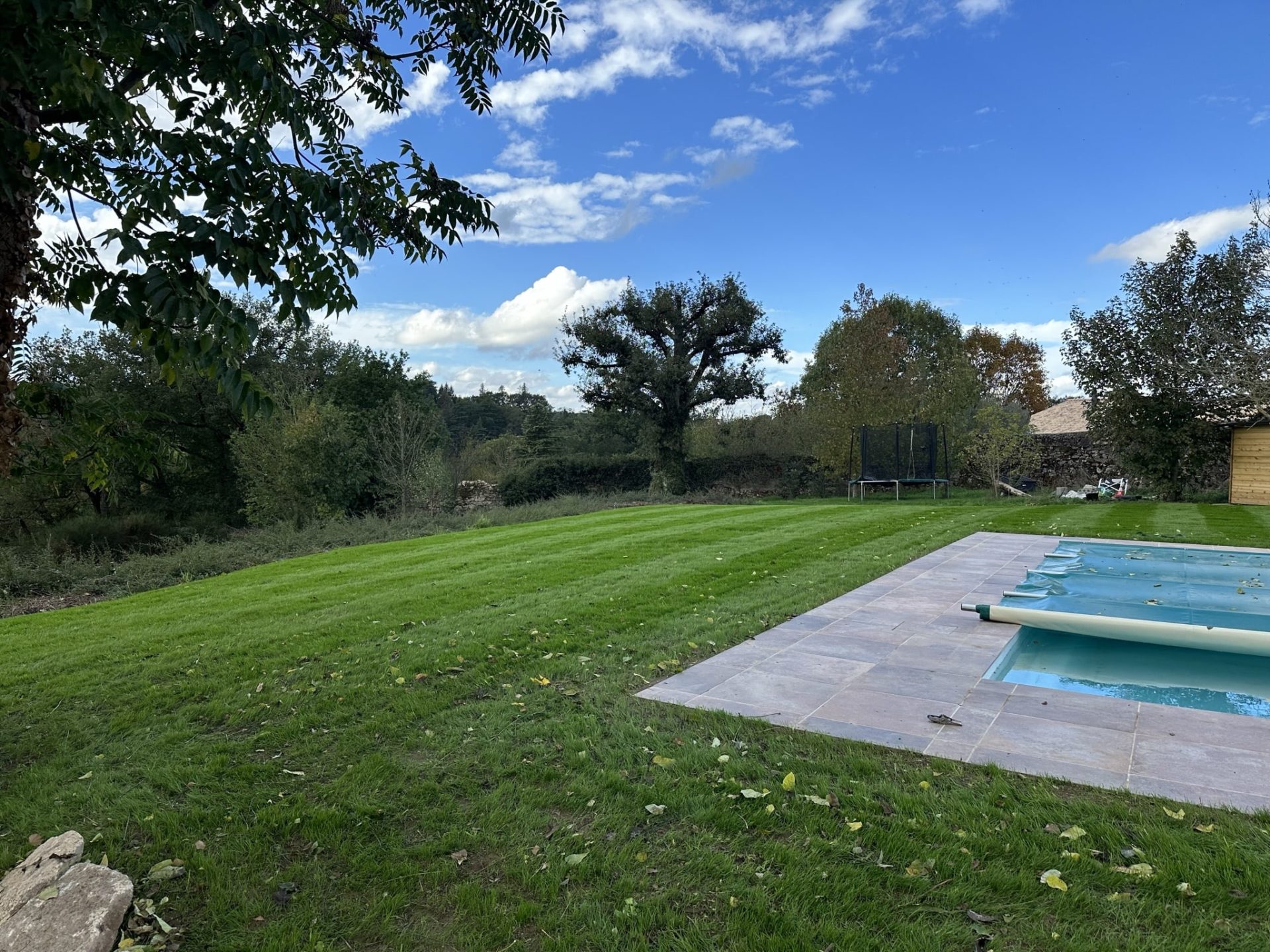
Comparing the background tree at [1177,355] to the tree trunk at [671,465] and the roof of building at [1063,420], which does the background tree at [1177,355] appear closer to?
the roof of building at [1063,420]

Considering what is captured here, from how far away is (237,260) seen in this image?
6.68ft

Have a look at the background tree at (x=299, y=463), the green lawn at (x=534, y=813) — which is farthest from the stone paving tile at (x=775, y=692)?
the background tree at (x=299, y=463)

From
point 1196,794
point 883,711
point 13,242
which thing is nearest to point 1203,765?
A: point 1196,794

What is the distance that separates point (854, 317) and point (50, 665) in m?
26.4

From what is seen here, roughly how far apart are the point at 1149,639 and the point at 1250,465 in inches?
515

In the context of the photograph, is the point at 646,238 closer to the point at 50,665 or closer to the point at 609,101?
the point at 609,101

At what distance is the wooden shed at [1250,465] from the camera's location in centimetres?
1391

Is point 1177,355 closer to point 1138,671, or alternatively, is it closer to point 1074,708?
point 1138,671

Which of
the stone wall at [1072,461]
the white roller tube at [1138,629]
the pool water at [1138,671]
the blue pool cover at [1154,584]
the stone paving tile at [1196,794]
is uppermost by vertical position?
the stone wall at [1072,461]

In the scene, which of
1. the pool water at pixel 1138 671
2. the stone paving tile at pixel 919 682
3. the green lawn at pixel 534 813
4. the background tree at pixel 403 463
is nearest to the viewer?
the green lawn at pixel 534 813

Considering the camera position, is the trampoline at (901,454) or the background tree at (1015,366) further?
the background tree at (1015,366)

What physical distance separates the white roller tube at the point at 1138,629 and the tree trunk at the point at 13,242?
580cm

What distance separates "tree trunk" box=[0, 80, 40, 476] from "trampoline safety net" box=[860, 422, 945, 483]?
57.0ft

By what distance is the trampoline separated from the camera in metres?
18.1
